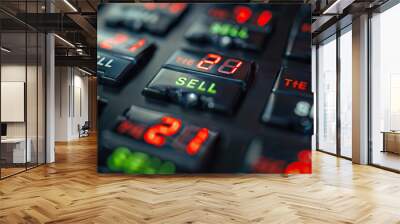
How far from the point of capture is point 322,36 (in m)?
9.45

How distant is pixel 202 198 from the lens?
4.54 m

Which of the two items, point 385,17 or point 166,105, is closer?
point 166,105

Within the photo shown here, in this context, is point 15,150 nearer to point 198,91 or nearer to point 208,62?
point 198,91

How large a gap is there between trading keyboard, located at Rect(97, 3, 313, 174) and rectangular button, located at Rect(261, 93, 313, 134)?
0.6 inches

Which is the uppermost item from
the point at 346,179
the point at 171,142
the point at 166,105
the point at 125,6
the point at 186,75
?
the point at 125,6

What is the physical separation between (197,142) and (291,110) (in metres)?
1.63

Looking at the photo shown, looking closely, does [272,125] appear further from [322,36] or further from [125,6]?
[322,36]

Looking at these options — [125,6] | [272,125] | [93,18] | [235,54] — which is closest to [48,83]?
[93,18]

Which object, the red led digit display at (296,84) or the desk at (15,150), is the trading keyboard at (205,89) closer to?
the red led digit display at (296,84)

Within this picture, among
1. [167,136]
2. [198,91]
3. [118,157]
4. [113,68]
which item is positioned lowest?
[118,157]

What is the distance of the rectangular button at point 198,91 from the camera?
6.05 metres

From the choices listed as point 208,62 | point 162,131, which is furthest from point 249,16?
point 162,131

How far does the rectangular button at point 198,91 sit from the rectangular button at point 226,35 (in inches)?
24.3

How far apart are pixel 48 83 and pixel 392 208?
21.9ft
